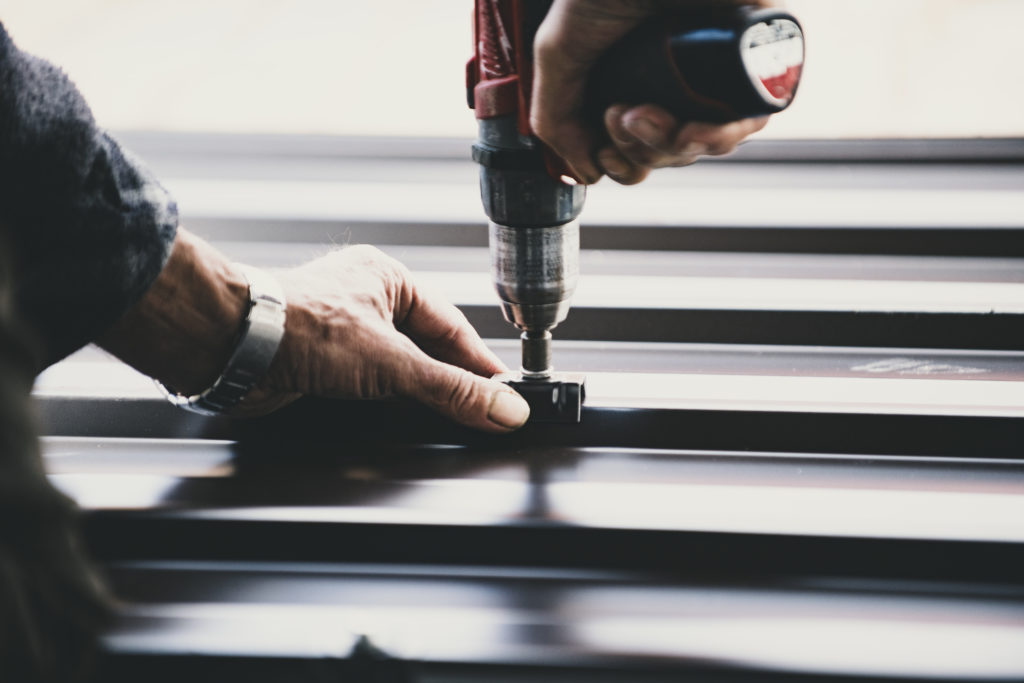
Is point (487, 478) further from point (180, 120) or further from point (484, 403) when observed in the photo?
point (180, 120)

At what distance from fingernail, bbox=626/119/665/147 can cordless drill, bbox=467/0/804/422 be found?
14 millimetres

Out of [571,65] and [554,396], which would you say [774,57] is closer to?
[571,65]

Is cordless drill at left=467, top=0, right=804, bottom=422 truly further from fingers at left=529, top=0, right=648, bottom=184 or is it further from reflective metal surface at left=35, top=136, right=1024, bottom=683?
reflective metal surface at left=35, top=136, right=1024, bottom=683

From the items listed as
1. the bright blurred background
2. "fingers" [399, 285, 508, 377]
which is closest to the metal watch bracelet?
"fingers" [399, 285, 508, 377]

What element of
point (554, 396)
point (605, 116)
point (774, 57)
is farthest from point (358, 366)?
point (774, 57)

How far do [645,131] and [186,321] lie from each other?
373mm

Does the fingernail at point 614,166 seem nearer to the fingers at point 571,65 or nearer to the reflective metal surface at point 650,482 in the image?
the fingers at point 571,65

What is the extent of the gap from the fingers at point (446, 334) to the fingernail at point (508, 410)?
0.09 metres

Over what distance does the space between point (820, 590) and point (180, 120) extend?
126 cm

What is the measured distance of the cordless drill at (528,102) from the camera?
49cm

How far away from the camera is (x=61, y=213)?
0.58 metres

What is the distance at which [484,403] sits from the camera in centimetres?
68

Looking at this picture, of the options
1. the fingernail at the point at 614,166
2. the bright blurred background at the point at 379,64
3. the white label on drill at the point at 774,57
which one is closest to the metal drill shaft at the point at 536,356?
the fingernail at the point at 614,166

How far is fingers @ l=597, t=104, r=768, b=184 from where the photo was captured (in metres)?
0.53
